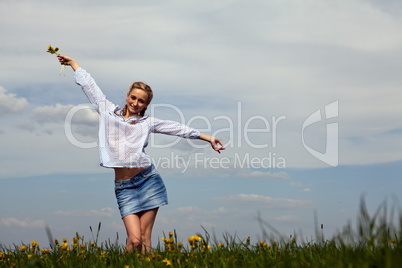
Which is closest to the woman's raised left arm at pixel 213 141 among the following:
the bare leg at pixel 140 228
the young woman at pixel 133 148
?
the young woman at pixel 133 148

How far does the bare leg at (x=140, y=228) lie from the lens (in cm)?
618

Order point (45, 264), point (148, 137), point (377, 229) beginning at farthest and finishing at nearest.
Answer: point (148, 137)
point (45, 264)
point (377, 229)

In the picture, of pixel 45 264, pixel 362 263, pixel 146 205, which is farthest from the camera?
pixel 146 205

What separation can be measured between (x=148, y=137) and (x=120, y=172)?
28.9 inches

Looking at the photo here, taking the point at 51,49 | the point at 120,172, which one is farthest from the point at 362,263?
the point at 51,49

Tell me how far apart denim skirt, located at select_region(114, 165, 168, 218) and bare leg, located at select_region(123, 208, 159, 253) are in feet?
0.34

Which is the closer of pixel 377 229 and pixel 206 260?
pixel 377 229

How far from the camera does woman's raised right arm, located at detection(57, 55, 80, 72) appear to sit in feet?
23.5

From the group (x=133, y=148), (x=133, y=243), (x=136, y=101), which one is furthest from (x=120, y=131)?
(x=133, y=243)

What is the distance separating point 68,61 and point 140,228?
2984mm

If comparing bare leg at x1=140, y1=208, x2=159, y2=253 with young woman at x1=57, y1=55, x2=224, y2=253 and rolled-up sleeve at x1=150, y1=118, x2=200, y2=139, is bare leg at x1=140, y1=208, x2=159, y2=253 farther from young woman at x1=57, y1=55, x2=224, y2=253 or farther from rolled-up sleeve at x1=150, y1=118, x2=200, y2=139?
rolled-up sleeve at x1=150, y1=118, x2=200, y2=139

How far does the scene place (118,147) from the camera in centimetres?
671

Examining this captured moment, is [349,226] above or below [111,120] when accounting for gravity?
below

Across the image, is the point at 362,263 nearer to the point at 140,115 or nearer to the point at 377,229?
the point at 377,229
